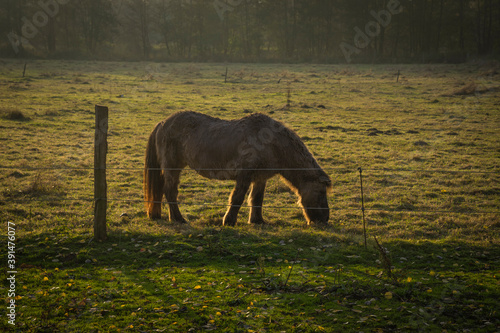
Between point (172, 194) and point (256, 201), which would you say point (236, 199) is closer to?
point (256, 201)

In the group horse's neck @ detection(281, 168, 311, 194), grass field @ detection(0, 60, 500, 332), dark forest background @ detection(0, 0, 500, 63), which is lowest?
grass field @ detection(0, 60, 500, 332)

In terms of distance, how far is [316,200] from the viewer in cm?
857

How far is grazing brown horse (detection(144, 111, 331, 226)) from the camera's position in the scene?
852cm

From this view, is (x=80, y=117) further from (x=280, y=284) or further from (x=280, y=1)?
(x=280, y=1)

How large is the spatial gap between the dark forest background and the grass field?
37.0 meters

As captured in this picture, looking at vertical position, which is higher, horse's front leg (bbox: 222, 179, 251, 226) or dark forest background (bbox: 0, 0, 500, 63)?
dark forest background (bbox: 0, 0, 500, 63)

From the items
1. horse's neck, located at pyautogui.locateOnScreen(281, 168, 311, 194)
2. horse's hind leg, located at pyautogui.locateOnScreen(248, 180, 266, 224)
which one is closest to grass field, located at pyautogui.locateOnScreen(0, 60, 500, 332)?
horse's hind leg, located at pyautogui.locateOnScreen(248, 180, 266, 224)

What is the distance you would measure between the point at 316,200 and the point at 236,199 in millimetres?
1707

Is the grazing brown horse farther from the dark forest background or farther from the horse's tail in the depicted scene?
the dark forest background

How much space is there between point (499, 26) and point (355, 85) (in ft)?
114

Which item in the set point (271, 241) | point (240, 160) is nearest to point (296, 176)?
point (240, 160)

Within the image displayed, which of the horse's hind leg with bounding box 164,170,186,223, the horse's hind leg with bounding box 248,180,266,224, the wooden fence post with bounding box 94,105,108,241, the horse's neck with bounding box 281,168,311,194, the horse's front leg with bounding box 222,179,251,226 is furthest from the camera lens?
the horse's hind leg with bounding box 164,170,186,223

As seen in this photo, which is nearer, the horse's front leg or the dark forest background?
the horse's front leg

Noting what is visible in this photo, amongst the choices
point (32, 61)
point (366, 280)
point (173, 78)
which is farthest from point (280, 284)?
point (32, 61)
